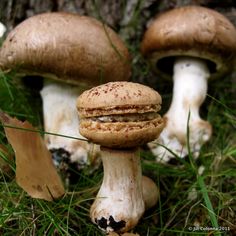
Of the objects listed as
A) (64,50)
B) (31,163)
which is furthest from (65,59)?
(31,163)

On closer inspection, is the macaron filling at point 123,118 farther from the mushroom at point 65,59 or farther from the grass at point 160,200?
the mushroom at point 65,59

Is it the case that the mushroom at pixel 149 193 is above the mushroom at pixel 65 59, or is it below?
below

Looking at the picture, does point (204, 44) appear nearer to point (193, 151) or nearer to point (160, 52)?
point (160, 52)

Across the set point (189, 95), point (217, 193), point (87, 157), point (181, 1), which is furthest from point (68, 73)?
point (181, 1)

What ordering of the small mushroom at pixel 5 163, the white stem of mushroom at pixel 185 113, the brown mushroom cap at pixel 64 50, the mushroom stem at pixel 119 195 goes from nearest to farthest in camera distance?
1. the mushroom stem at pixel 119 195
2. the small mushroom at pixel 5 163
3. the brown mushroom cap at pixel 64 50
4. the white stem of mushroom at pixel 185 113

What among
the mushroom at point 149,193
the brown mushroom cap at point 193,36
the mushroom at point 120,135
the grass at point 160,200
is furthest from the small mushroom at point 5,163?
the brown mushroom cap at point 193,36

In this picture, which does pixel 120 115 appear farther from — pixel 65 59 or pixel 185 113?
pixel 185 113

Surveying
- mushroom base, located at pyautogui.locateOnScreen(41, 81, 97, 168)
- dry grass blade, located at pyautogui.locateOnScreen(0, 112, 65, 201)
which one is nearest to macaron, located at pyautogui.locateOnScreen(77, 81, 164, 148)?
dry grass blade, located at pyautogui.locateOnScreen(0, 112, 65, 201)

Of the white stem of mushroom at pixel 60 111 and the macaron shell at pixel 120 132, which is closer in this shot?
the macaron shell at pixel 120 132
